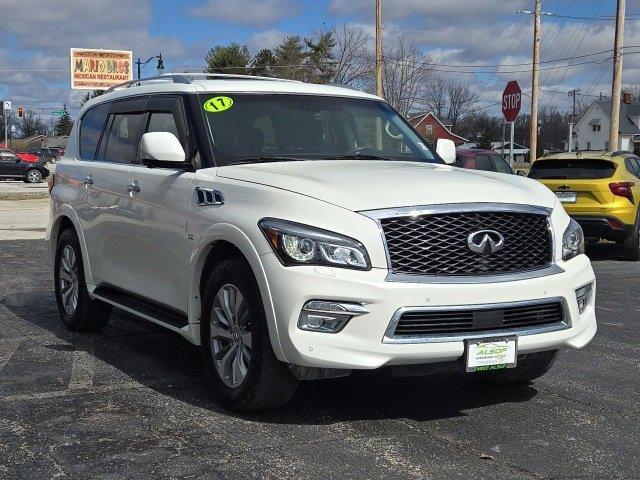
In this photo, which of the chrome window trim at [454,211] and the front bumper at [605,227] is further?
the front bumper at [605,227]

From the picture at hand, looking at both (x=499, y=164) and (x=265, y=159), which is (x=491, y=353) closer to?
(x=265, y=159)

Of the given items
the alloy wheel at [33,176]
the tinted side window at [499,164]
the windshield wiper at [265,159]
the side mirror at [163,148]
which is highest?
the side mirror at [163,148]

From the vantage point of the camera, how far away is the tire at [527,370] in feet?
17.8

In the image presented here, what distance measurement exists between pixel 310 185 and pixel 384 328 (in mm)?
886

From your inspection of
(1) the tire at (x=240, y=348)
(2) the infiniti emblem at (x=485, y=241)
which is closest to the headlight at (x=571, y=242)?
(2) the infiniti emblem at (x=485, y=241)

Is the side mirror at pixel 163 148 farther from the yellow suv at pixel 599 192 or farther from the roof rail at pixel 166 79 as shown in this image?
the yellow suv at pixel 599 192

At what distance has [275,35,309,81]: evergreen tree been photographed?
63.2 m

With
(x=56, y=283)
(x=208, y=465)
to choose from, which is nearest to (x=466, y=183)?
(x=208, y=465)

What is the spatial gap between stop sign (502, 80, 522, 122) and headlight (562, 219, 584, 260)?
1174 cm

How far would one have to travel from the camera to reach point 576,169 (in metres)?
13.6

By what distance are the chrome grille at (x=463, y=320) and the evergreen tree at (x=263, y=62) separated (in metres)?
62.6

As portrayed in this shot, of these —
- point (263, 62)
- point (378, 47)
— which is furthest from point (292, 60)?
point (378, 47)

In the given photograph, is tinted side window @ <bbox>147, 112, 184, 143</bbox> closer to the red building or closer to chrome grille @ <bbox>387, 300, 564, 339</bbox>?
chrome grille @ <bbox>387, 300, 564, 339</bbox>

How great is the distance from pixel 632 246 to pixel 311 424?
10002mm
